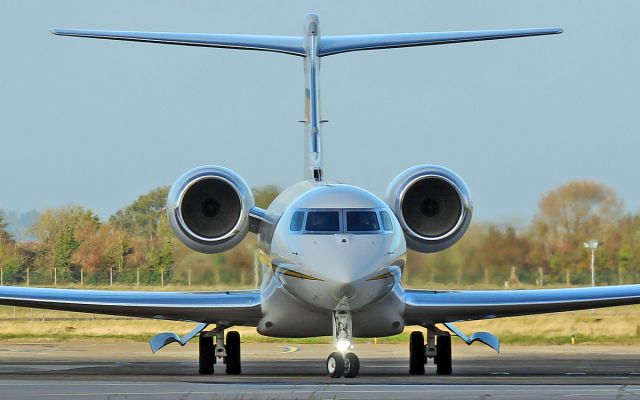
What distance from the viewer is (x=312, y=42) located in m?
25.3

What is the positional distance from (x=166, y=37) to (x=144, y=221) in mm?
13845

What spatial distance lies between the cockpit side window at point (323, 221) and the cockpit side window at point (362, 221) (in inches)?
6.5

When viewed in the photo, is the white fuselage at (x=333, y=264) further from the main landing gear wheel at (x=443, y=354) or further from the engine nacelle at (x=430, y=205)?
the engine nacelle at (x=430, y=205)

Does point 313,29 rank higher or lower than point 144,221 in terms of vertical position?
higher

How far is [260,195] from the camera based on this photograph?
2892cm

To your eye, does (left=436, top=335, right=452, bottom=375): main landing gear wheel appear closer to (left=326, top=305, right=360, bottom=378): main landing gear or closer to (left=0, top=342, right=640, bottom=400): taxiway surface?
(left=0, top=342, right=640, bottom=400): taxiway surface

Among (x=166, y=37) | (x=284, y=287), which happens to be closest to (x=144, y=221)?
(x=166, y=37)

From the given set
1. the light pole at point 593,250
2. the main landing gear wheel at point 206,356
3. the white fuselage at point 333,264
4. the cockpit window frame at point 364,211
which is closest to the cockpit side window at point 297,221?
the white fuselage at point 333,264

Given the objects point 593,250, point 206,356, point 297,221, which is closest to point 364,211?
point 297,221

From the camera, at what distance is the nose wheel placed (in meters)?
18.6

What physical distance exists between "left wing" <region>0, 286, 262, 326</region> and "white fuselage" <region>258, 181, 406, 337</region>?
0.38 metres

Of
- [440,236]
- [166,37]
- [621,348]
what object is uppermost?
[166,37]

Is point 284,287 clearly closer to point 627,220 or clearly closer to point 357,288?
point 357,288

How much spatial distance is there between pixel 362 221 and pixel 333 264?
1.09 meters
